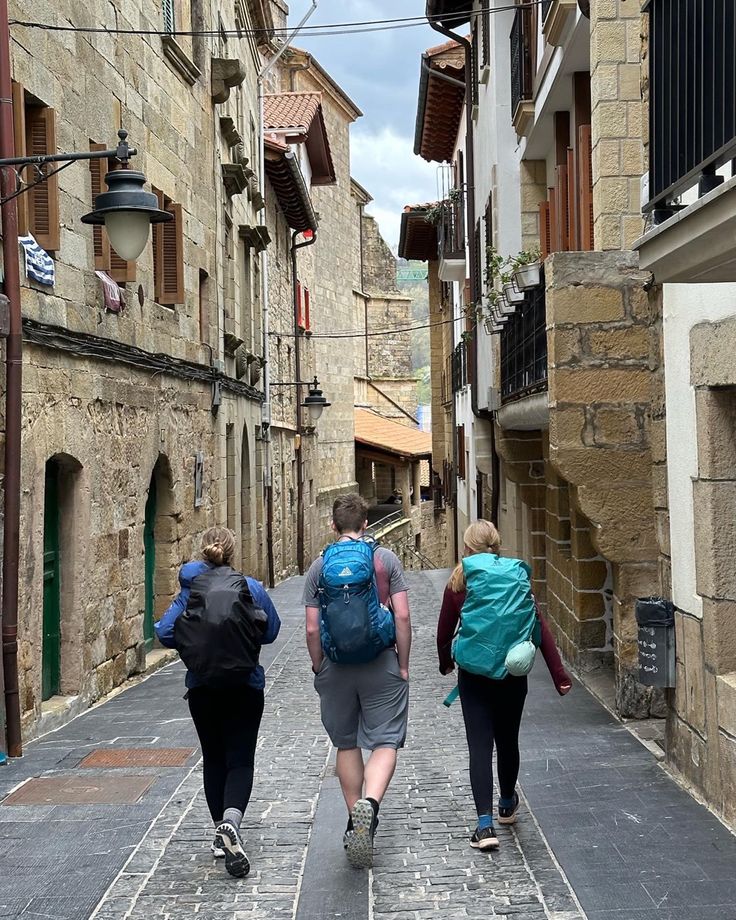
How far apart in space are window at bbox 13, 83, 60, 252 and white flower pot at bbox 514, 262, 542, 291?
3.81m

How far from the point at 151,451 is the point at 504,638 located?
24.3 feet

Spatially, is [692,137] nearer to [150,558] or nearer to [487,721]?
[487,721]

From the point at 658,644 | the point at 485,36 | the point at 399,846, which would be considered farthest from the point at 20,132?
the point at 485,36

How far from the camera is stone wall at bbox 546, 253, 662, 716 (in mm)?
7922

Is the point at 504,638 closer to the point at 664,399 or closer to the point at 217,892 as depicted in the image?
the point at 217,892

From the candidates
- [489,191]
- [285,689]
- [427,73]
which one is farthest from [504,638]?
[427,73]

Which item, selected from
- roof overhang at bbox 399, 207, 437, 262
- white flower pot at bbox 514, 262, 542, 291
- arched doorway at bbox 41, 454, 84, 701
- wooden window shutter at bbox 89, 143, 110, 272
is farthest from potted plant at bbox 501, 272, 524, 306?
roof overhang at bbox 399, 207, 437, 262

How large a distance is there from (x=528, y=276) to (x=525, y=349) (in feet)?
2.35

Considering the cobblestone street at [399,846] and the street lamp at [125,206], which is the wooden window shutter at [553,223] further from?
the street lamp at [125,206]

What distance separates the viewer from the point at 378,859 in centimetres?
535

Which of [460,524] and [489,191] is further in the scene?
[460,524]

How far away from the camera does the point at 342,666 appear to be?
5.42 m

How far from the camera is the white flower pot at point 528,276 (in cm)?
1040

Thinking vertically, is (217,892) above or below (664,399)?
below
